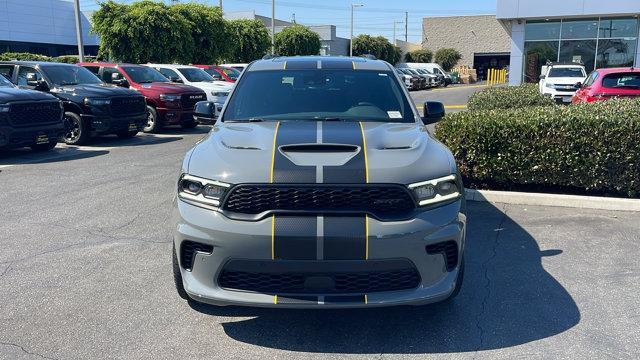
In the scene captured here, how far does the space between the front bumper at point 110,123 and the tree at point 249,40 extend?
21142 millimetres

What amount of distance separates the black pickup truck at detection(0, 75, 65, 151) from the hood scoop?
27.7ft

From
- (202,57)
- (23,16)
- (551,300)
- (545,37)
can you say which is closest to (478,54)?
(545,37)

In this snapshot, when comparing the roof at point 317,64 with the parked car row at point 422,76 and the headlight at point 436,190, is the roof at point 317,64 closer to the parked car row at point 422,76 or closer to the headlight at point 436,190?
the headlight at point 436,190

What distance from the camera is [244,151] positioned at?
3605 mm

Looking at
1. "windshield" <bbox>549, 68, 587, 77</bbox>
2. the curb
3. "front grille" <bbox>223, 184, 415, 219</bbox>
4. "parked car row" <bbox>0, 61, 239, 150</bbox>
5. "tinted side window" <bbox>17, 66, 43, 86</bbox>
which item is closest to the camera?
"front grille" <bbox>223, 184, 415, 219</bbox>

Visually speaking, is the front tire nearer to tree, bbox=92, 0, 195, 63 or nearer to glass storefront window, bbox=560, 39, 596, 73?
tree, bbox=92, 0, 195, 63

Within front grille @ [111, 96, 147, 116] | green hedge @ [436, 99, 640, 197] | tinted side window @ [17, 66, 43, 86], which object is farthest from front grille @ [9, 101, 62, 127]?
green hedge @ [436, 99, 640, 197]

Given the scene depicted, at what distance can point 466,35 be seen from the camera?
6212cm

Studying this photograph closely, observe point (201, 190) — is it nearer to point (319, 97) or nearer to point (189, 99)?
point (319, 97)

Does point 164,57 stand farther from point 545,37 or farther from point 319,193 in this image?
point 319,193

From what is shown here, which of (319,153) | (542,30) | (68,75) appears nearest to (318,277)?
(319,153)

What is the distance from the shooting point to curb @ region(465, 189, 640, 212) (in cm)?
654

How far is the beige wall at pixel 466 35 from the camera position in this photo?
2419 inches

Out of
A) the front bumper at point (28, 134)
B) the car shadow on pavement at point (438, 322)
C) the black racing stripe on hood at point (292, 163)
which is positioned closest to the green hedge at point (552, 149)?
the car shadow on pavement at point (438, 322)
